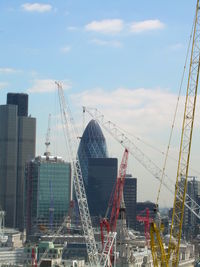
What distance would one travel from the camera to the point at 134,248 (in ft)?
445

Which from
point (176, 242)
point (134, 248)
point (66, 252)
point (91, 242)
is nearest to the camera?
point (176, 242)

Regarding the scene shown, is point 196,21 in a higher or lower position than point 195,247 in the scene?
higher

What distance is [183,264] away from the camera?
466ft

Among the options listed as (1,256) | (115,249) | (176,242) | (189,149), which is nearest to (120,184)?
(115,249)

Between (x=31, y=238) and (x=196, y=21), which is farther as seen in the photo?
(x=31, y=238)

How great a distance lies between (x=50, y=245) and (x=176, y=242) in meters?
58.2

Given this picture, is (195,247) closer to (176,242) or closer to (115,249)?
(115,249)

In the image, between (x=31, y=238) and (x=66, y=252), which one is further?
(x=31, y=238)

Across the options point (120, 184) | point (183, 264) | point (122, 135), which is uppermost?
point (122, 135)

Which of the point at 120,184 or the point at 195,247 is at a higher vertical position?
the point at 120,184

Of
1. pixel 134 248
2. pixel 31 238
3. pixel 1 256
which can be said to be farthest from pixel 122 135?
pixel 31 238

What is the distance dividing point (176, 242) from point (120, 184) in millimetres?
50036

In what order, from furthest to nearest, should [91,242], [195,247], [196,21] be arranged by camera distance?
[195,247], [91,242], [196,21]

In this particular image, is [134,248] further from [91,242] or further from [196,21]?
[196,21]
